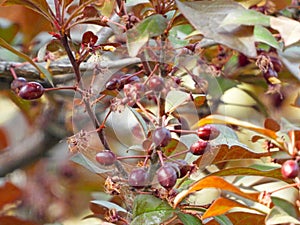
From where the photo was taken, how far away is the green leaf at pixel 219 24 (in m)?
0.73

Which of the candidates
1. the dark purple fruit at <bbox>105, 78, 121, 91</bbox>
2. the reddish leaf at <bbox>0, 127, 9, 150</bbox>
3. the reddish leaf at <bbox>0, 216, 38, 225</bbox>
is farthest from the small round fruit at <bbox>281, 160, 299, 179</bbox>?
the reddish leaf at <bbox>0, 127, 9, 150</bbox>

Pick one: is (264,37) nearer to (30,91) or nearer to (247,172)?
(247,172)

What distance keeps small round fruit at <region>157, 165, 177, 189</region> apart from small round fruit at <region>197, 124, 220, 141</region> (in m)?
0.09

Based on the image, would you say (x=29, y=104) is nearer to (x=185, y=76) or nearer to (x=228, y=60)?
(x=228, y=60)

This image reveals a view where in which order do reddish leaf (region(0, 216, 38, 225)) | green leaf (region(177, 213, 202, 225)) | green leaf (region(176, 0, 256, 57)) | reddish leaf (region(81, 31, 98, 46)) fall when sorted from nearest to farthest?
green leaf (region(176, 0, 256, 57)), green leaf (region(177, 213, 202, 225)), reddish leaf (region(81, 31, 98, 46)), reddish leaf (region(0, 216, 38, 225))

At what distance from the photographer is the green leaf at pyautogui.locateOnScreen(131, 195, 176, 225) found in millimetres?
817

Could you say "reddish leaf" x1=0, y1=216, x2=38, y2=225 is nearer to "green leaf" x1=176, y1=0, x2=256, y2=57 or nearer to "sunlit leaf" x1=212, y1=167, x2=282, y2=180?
"sunlit leaf" x1=212, y1=167, x2=282, y2=180

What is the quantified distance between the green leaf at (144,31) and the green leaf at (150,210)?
0.20m

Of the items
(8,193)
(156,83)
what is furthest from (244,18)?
(8,193)

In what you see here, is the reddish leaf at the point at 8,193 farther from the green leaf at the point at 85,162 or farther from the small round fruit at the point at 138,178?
the small round fruit at the point at 138,178

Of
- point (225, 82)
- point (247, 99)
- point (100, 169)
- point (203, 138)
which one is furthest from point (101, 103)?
point (247, 99)

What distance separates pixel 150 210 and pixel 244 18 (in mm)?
273

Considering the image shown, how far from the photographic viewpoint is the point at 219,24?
2.44ft

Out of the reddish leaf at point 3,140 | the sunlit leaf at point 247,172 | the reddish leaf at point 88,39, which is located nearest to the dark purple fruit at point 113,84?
the reddish leaf at point 88,39
